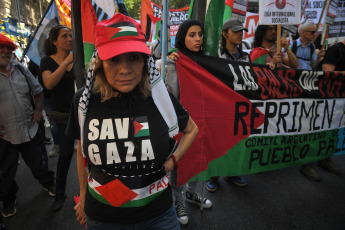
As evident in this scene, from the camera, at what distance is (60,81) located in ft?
9.46

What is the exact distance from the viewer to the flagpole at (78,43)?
1656 mm

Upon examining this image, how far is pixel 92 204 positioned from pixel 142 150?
444 mm

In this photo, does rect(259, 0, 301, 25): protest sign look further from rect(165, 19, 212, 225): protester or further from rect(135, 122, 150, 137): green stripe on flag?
rect(135, 122, 150, 137): green stripe on flag

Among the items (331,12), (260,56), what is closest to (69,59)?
(260,56)

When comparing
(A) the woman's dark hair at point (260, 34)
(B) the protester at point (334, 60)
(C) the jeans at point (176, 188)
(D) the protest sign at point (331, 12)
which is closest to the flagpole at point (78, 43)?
(C) the jeans at point (176, 188)

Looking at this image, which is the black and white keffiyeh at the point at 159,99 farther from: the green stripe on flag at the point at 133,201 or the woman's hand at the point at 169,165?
the green stripe on flag at the point at 133,201

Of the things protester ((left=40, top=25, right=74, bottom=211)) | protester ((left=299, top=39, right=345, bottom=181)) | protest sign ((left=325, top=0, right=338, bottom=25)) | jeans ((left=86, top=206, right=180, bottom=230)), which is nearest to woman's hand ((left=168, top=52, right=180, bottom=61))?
protester ((left=40, top=25, right=74, bottom=211))

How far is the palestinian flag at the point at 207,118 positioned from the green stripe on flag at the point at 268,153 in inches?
0.4

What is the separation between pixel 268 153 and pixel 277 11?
1624mm

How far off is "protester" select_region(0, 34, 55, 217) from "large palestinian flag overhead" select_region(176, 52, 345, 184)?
182 cm

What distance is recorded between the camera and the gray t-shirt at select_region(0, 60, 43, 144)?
2.50 m

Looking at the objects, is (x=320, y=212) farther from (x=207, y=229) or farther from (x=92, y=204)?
(x=92, y=204)

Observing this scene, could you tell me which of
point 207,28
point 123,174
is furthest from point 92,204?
point 207,28

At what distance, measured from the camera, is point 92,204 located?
4.26 ft
